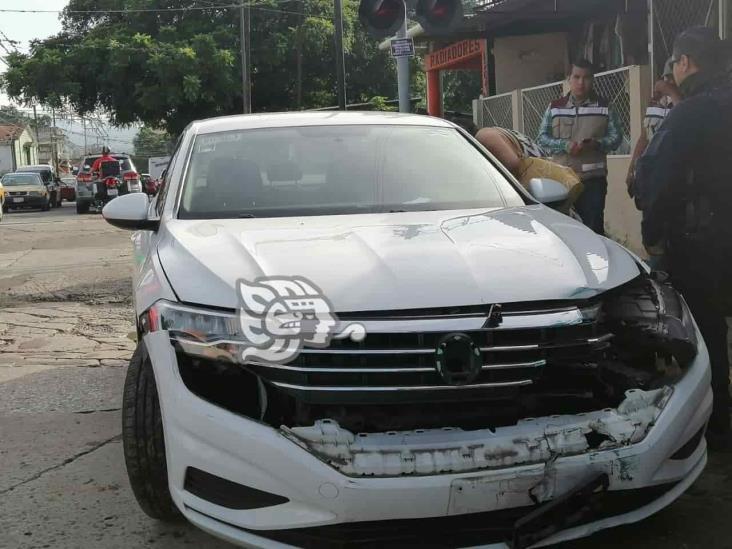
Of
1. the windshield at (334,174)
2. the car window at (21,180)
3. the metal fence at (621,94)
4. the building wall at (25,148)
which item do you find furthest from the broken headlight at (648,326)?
the building wall at (25,148)

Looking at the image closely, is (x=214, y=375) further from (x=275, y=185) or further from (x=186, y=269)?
(x=275, y=185)

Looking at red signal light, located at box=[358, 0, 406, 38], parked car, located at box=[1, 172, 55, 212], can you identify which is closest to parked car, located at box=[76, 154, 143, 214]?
parked car, located at box=[1, 172, 55, 212]

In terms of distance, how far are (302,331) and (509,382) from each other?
0.62m

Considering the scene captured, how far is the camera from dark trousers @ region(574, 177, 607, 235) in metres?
6.34

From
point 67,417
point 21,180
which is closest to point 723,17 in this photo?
point 67,417

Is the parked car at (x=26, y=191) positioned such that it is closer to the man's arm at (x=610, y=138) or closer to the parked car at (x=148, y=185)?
the parked car at (x=148, y=185)

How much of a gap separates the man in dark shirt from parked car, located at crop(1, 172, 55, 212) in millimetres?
29790

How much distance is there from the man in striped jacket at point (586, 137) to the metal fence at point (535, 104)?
5957 mm

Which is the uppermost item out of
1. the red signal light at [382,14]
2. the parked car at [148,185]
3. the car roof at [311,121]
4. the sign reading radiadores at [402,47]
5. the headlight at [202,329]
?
the red signal light at [382,14]

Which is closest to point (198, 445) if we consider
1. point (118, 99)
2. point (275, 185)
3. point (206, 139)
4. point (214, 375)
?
point (214, 375)

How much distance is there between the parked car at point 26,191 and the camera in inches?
1214

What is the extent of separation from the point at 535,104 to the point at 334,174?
9554 mm

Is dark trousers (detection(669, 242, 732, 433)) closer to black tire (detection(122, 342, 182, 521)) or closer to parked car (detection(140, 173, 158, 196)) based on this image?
black tire (detection(122, 342, 182, 521))

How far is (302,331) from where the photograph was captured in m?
2.63
